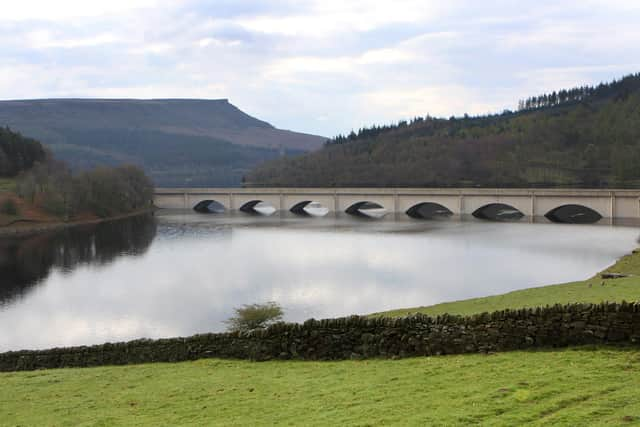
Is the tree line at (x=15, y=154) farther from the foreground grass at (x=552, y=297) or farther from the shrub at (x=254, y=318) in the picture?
the foreground grass at (x=552, y=297)

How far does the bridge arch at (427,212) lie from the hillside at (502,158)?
53.9 ft

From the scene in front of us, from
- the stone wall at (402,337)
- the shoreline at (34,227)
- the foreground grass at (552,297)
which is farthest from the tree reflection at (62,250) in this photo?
the foreground grass at (552,297)

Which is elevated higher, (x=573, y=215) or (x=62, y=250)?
(x=573, y=215)

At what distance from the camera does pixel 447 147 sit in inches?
5576

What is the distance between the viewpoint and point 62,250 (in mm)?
57781

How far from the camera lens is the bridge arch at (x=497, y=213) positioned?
272 feet

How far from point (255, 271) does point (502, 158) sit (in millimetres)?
94800

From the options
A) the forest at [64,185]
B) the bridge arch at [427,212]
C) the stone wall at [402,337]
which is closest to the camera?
the stone wall at [402,337]

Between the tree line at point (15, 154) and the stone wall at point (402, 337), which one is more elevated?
the tree line at point (15, 154)

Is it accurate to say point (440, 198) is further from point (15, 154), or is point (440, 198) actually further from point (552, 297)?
point (15, 154)

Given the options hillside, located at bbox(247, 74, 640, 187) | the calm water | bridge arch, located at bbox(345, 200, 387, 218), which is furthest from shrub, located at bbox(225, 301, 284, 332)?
hillside, located at bbox(247, 74, 640, 187)

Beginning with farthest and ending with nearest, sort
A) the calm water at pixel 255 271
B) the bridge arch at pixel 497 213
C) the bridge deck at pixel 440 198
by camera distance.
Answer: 1. the bridge arch at pixel 497 213
2. the bridge deck at pixel 440 198
3. the calm water at pixel 255 271

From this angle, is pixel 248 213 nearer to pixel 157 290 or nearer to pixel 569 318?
pixel 157 290

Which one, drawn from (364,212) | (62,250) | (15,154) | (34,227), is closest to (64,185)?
(34,227)
